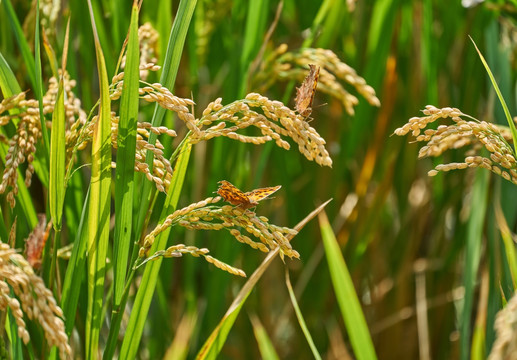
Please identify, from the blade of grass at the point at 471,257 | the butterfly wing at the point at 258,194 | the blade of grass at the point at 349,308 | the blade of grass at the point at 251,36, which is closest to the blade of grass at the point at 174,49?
the butterfly wing at the point at 258,194

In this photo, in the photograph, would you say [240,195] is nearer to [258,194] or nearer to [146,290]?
[258,194]

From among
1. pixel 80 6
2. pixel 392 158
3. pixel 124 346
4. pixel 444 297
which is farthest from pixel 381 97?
pixel 124 346

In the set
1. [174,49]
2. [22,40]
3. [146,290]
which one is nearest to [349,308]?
[146,290]

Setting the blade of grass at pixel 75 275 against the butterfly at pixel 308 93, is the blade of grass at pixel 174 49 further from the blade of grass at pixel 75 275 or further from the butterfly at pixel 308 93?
the butterfly at pixel 308 93

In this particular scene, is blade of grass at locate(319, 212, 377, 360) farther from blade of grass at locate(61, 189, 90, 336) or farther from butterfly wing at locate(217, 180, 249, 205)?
blade of grass at locate(61, 189, 90, 336)

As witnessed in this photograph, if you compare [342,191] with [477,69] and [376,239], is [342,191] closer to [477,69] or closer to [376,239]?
[376,239]
